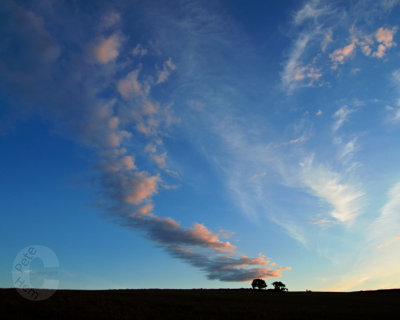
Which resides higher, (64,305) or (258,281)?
(258,281)

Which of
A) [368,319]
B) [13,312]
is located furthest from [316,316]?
[13,312]

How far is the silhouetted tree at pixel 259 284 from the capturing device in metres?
106

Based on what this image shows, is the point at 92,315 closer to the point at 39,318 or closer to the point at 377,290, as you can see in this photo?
the point at 39,318

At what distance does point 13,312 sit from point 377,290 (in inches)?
3691

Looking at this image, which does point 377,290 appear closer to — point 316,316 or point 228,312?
point 316,316

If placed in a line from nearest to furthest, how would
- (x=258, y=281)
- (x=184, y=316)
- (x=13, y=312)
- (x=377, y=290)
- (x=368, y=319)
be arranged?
(x=13, y=312) < (x=184, y=316) < (x=368, y=319) < (x=377, y=290) < (x=258, y=281)

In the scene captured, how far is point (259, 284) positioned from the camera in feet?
349

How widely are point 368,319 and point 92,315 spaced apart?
2600 cm

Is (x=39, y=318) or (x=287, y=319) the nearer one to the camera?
(x=39, y=318)

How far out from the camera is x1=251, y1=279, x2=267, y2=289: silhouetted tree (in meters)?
106

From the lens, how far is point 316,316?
1096 inches

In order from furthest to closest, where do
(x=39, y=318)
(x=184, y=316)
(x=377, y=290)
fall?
1. (x=377, y=290)
2. (x=184, y=316)
3. (x=39, y=318)

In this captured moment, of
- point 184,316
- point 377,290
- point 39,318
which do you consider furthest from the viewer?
point 377,290

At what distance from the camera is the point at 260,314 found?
90.3 ft
